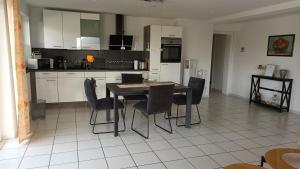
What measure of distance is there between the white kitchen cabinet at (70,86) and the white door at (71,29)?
0.72m

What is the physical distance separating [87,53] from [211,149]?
4.06 metres

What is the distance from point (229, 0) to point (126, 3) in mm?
1967

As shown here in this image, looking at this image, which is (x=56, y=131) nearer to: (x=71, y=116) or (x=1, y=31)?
(x=71, y=116)

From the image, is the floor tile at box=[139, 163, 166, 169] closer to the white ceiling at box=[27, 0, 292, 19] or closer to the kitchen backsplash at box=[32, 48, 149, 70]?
the white ceiling at box=[27, 0, 292, 19]

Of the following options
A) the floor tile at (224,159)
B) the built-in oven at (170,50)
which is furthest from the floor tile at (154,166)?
the built-in oven at (170,50)

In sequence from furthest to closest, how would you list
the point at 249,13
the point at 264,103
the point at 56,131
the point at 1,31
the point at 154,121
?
1. the point at 264,103
2. the point at 249,13
3. the point at 154,121
4. the point at 56,131
5. the point at 1,31

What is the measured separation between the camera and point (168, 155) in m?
2.94

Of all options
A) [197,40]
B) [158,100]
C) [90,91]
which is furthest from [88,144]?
[197,40]

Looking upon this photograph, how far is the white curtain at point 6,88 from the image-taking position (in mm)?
3062

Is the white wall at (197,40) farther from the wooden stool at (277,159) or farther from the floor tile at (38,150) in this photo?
the wooden stool at (277,159)

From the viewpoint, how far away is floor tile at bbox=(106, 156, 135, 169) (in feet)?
8.62

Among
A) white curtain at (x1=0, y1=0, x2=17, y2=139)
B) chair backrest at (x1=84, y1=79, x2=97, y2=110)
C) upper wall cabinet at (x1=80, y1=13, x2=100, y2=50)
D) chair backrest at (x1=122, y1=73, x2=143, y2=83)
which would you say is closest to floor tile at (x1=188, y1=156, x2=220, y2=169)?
chair backrest at (x1=84, y1=79, x2=97, y2=110)

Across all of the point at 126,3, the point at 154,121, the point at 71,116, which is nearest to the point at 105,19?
the point at 126,3

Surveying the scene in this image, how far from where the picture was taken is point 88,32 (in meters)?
5.39
